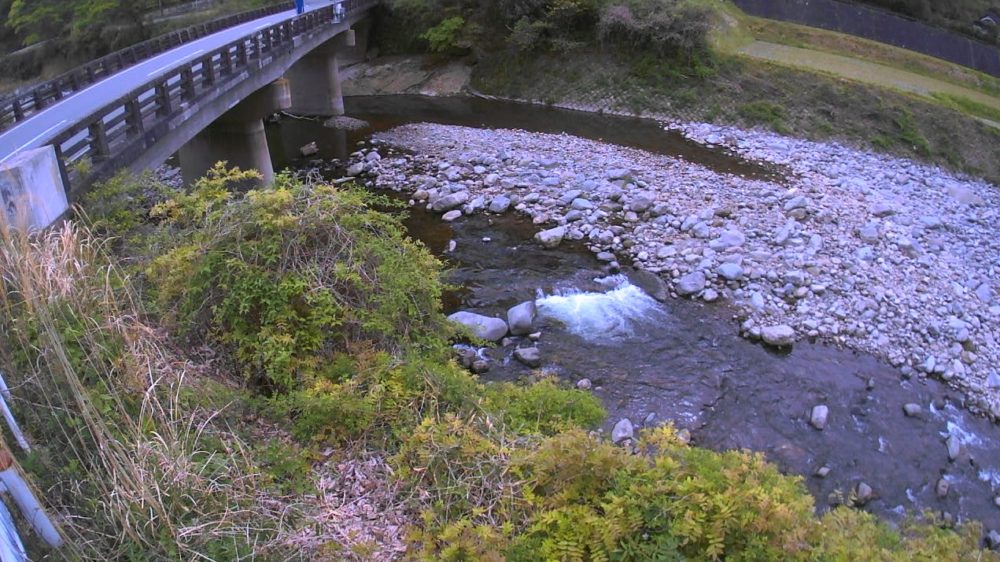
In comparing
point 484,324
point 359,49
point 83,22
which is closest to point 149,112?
point 484,324

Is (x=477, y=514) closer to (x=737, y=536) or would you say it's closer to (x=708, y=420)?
(x=737, y=536)

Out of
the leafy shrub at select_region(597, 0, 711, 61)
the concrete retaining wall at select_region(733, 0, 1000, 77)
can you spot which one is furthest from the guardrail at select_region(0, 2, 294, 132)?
the concrete retaining wall at select_region(733, 0, 1000, 77)

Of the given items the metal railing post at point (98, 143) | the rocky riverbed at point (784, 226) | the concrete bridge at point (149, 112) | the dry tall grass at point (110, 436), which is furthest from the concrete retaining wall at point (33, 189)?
the rocky riverbed at point (784, 226)

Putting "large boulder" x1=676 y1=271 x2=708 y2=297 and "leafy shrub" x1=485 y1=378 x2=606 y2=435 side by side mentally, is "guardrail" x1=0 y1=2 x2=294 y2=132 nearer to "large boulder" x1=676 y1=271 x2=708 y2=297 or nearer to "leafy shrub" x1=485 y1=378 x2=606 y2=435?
"leafy shrub" x1=485 y1=378 x2=606 y2=435

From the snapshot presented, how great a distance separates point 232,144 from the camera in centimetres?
1852

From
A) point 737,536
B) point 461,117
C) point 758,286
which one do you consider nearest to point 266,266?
point 737,536

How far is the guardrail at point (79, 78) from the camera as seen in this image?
1198 centimetres

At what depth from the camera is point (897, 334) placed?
11.6 metres

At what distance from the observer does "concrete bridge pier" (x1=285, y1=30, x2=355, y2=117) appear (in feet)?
92.2

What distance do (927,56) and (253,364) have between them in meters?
36.0

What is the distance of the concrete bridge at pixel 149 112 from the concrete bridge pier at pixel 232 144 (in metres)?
0.03

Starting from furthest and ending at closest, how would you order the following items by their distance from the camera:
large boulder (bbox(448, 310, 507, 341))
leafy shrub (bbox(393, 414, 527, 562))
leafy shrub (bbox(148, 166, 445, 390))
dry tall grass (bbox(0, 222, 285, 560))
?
large boulder (bbox(448, 310, 507, 341)) < leafy shrub (bbox(148, 166, 445, 390)) < leafy shrub (bbox(393, 414, 527, 562)) < dry tall grass (bbox(0, 222, 285, 560))

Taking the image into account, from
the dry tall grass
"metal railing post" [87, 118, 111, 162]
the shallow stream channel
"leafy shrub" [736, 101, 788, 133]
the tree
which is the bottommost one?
the shallow stream channel

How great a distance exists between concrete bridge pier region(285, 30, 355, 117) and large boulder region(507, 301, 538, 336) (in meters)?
19.9
